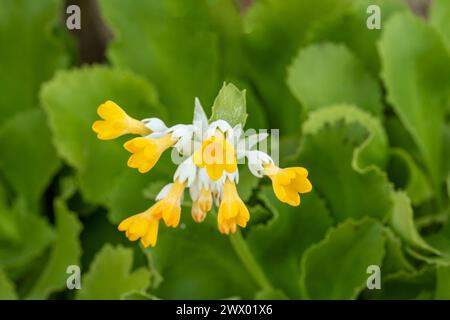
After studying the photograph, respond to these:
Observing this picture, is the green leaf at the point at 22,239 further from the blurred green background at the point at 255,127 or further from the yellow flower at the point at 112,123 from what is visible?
the yellow flower at the point at 112,123

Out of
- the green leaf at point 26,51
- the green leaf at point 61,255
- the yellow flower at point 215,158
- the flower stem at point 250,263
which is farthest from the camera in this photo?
the green leaf at point 26,51

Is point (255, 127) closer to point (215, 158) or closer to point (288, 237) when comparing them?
point (288, 237)

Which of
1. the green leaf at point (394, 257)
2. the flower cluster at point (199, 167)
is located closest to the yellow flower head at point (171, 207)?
the flower cluster at point (199, 167)

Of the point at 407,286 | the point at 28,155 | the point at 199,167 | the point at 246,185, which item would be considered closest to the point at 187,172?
the point at 199,167

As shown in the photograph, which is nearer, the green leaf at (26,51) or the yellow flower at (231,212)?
the yellow flower at (231,212)

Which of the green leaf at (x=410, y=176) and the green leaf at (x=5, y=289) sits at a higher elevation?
the green leaf at (x=410, y=176)

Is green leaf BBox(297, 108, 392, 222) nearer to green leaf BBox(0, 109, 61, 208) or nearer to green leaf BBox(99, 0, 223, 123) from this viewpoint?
green leaf BBox(99, 0, 223, 123)

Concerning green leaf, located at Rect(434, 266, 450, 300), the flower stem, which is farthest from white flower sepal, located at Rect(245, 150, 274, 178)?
green leaf, located at Rect(434, 266, 450, 300)

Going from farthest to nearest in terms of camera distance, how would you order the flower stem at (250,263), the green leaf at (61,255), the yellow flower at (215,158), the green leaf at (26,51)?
the green leaf at (26,51) → the green leaf at (61,255) → the flower stem at (250,263) → the yellow flower at (215,158)
